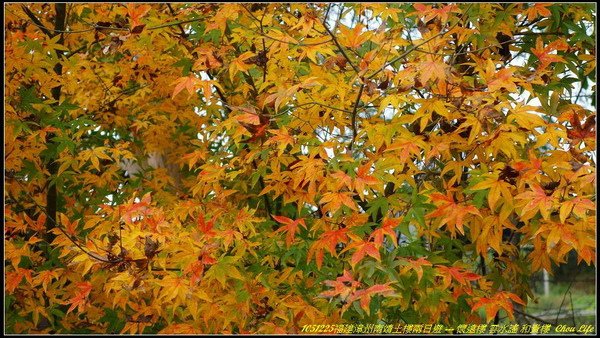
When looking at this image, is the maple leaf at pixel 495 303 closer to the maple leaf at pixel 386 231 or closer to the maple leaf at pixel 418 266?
the maple leaf at pixel 418 266

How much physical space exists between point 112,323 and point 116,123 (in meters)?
1.45

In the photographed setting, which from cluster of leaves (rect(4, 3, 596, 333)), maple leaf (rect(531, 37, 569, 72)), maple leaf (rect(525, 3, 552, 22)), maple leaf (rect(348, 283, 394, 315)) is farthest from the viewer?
maple leaf (rect(525, 3, 552, 22))

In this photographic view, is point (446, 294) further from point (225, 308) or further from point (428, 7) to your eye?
point (428, 7)

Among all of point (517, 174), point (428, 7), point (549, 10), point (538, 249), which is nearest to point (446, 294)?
point (538, 249)

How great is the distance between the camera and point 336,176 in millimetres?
2119

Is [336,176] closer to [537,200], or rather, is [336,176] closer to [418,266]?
[418,266]

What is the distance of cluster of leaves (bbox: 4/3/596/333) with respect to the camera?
2.14 m

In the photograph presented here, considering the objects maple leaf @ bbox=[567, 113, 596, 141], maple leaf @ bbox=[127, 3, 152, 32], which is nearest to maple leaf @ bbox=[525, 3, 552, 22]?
maple leaf @ bbox=[567, 113, 596, 141]

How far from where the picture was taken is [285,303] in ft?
7.55

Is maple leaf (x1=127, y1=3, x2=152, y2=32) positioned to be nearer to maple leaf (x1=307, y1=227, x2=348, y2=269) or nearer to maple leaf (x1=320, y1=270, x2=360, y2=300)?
maple leaf (x1=307, y1=227, x2=348, y2=269)

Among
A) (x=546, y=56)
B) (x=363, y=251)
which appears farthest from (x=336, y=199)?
(x=546, y=56)

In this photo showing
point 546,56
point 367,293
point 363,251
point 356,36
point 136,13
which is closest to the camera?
point 367,293

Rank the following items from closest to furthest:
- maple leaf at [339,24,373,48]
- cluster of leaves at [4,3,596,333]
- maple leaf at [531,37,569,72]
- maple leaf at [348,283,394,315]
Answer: maple leaf at [348,283,394,315], cluster of leaves at [4,3,596,333], maple leaf at [339,24,373,48], maple leaf at [531,37,569,72]

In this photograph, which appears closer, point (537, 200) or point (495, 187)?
point (537, 200)
